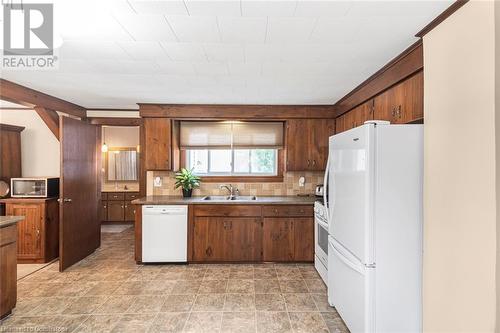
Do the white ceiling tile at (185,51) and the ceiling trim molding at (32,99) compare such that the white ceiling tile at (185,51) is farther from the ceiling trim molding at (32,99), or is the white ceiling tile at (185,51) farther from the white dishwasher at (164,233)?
the ceiling trim molding at (32,99)

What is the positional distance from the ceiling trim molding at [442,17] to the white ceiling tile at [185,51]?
158cm

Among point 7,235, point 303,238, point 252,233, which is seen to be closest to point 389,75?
point 303,238

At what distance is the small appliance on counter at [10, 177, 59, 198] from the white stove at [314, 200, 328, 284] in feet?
12.4

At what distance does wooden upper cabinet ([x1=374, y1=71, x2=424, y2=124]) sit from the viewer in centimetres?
199

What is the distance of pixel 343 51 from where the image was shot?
2.14m

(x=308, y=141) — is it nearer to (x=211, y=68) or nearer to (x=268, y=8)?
(x=211, y=68)

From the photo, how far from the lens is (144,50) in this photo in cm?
211

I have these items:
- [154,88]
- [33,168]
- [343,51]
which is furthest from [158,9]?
[33,168]

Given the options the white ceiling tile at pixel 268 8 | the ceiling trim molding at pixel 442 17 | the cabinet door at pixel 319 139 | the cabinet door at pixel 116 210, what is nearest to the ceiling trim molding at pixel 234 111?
the cabinet door at pixel 319 139

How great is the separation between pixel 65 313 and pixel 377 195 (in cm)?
292

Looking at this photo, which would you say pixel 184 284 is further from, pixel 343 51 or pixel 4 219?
pixel 343 51

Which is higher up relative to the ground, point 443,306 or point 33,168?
point 33,168

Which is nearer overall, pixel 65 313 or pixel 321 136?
pixel 65 313

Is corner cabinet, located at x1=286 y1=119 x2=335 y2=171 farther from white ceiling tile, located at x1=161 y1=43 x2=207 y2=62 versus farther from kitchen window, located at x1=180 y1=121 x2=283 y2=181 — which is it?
white ceiling tile, located at x1=161 y1=43 x2=207 y2=62
